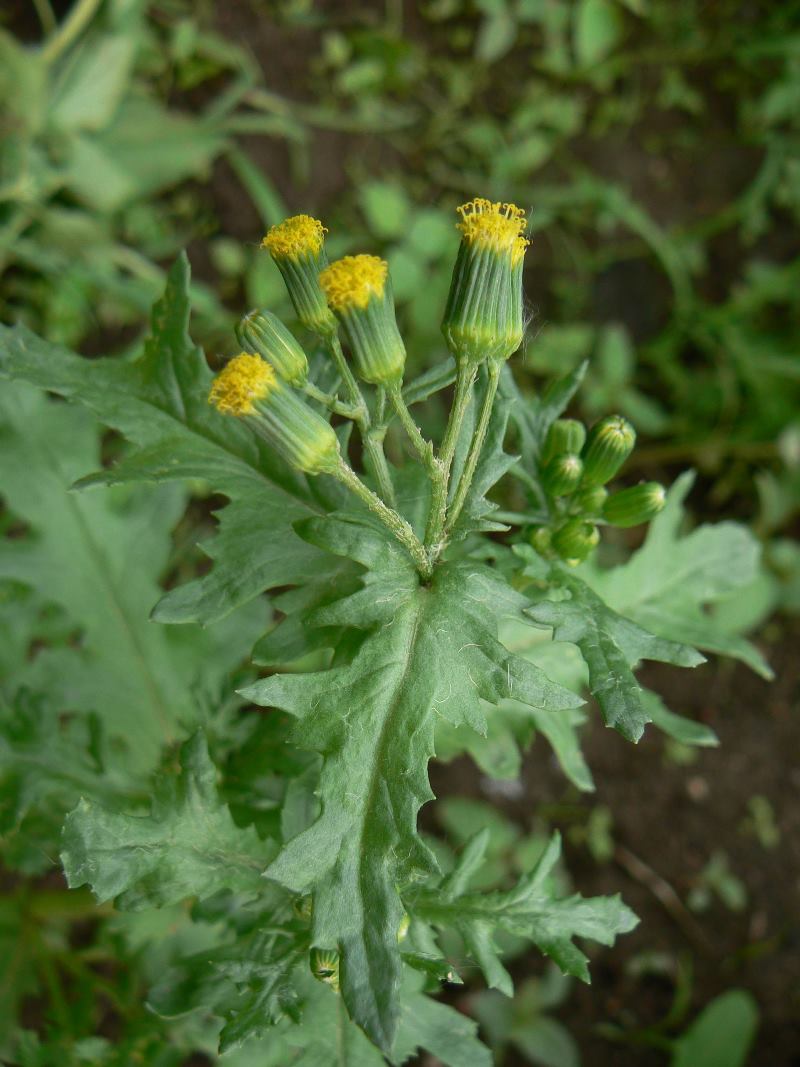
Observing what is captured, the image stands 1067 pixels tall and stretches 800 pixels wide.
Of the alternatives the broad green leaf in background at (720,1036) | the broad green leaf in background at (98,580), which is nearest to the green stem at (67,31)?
the broad green leaf in background at (98,580)

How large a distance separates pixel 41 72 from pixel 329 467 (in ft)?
8.24

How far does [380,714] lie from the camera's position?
4.27 ft

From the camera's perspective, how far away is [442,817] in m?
3.21

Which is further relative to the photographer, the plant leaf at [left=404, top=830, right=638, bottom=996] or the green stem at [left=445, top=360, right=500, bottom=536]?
the plant leaf at [left=404, top=830, right=638, bottom=996]

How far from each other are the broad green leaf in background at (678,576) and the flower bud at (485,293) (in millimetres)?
637

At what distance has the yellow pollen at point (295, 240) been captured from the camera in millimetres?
1368

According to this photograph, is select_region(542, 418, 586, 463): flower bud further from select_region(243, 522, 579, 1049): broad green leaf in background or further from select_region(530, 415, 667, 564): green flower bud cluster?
select_region(243, 522, 579, 1049): broad green leaf in background

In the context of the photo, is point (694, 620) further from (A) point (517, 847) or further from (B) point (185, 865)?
(A) point (517, 847)

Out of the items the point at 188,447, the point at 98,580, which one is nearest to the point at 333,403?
the point at 188,447

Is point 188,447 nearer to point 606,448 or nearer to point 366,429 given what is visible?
point 366,429

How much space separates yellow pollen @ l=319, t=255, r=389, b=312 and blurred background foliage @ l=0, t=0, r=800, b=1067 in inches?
69.2

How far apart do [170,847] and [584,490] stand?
869mm

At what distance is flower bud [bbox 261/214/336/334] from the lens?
4.50 feet

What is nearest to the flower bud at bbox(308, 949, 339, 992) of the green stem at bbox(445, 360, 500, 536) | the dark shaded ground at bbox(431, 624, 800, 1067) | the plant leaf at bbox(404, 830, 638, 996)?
the plant leaf at bbox(404, 830, 638, 996)
